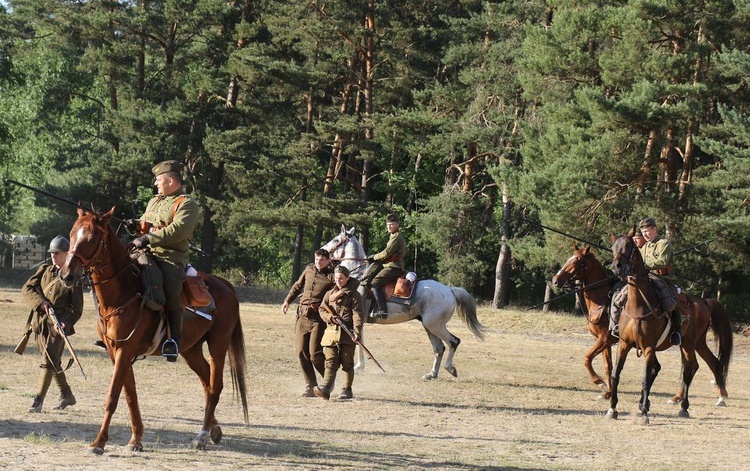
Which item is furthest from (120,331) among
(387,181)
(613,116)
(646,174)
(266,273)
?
(266,273)

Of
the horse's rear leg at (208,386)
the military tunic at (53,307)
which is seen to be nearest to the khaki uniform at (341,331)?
the horse's rear leg at (208,386)

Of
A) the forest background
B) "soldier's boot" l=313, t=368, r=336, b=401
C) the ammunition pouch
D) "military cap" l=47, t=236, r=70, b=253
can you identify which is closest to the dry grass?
"soldier's boot" l=313, t=368, r=336, b=401

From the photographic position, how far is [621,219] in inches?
1375

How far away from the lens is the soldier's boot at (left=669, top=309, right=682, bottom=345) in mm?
15219

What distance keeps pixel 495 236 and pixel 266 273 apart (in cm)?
1932

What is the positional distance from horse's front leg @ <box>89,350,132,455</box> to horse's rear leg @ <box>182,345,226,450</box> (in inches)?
42.8

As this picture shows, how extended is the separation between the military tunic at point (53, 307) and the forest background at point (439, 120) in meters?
23.1

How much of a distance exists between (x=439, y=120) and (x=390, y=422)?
29.5 meters

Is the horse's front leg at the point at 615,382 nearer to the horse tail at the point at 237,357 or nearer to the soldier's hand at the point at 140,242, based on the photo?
the horse tail at the point at 237,357

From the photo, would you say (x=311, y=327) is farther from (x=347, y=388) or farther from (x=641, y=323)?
(x=641, y=323)

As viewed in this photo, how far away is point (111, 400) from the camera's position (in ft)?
31.9

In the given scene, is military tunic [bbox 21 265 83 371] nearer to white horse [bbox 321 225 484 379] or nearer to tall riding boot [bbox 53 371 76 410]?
tall riding boot [bbox 53 371 76 410]

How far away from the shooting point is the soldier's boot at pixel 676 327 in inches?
599

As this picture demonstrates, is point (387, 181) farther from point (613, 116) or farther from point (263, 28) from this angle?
point (613, 116)
